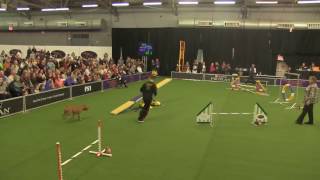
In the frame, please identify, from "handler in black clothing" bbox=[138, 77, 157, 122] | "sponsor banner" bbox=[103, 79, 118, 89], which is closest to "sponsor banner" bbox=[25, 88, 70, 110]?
"sponsor banner" bbox=[103, 79, 118, 89]

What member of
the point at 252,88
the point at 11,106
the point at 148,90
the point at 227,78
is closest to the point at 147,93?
the point at 148,90

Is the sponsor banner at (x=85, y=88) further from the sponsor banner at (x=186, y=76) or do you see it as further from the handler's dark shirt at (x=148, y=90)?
the sponsor banner at (x=186, y=76)

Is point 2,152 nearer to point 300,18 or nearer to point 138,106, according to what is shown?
point 138,106

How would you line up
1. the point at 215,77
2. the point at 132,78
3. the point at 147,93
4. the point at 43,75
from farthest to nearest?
the point at 215,77 → the point at 132,78 → the point at 43,75 → the point at 147,93

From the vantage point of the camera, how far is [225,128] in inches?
437

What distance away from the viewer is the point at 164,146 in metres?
9.17

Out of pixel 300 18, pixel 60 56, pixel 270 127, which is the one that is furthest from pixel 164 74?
pixel 270 127

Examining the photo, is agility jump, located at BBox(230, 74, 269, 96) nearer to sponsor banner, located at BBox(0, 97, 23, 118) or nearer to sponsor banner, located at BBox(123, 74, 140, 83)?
sponsor banner, located at BBox(123, 74, 140, 83)

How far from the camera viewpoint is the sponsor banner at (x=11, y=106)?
11.8 meters

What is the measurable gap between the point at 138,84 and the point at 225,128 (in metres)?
11.6

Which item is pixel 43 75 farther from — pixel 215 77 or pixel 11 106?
pixel 215 77

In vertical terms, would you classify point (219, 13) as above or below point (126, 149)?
above

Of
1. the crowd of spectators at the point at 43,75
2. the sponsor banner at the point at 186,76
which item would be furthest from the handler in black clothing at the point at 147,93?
the sponsor banner at the point at 186,76

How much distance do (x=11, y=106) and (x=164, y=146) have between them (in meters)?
6.43
